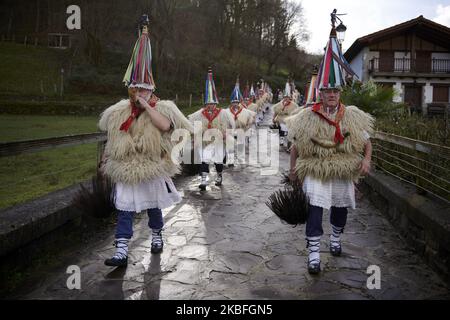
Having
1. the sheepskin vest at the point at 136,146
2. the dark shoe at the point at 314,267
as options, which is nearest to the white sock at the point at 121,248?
the sheepskin vest at the point at 136,146

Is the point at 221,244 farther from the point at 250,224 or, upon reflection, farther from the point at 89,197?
the point at 89,197

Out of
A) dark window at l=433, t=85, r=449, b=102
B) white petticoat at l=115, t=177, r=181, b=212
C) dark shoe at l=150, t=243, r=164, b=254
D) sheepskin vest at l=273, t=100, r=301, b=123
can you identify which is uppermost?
dark window at l=433, t=85, r=449, b=102

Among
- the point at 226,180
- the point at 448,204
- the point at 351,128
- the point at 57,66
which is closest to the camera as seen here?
the point at 351,128

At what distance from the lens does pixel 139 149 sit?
4234 millimetres

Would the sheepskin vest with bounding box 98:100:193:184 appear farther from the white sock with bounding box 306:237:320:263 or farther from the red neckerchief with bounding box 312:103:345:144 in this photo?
the white sock with bounding box 306:237:320:263

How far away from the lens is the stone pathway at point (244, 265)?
3523 millimetres

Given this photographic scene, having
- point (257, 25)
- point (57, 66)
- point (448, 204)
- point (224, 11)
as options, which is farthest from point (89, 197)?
point (257, 25)

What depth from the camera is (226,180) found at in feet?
29.8

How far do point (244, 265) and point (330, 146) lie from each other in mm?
1549

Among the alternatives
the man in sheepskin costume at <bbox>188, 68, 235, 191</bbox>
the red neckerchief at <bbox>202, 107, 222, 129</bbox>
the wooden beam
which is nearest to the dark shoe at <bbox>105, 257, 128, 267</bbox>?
the wooden beam

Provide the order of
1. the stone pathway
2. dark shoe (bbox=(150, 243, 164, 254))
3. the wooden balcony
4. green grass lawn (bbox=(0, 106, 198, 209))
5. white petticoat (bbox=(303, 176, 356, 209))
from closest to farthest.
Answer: the stone pathway, white petticoat (bbox=(303, 176, 356, 209)), dark shoe (bbox=(150, 243, 164, 254)), green grass lawn (bbox=(0, 106, 198, 209)), the wooden balcony

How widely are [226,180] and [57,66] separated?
118 feet

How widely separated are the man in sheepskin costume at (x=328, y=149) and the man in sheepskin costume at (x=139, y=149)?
4.57 ft

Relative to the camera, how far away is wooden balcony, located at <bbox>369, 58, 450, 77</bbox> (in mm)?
32844
